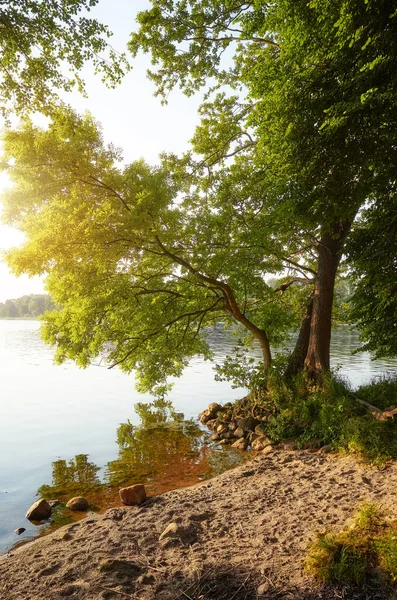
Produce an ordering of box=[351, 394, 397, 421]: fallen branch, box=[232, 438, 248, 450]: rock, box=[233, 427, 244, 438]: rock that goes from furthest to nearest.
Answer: box=[233, 427, 244, 438]: rock < box=[232, 438, 248, 450]: rock < box=[351, 394, 397, 421]: fallen branch

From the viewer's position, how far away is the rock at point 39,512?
754 cm

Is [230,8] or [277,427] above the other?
[230,8]

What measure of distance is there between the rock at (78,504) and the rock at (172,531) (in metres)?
2.95

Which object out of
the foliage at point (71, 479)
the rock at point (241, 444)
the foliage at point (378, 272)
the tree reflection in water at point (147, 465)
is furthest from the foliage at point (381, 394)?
the foliage at point (71, 479)

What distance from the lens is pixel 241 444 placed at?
11.0 metres

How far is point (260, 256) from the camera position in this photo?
1118 cm

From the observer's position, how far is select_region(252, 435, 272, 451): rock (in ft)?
34.2

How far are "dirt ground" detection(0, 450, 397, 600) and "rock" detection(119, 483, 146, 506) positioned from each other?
0.21 meters

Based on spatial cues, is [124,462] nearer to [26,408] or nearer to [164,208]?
[164,208]

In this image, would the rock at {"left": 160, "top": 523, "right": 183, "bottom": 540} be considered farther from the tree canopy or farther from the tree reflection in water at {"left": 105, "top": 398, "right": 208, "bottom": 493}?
the tree canopy

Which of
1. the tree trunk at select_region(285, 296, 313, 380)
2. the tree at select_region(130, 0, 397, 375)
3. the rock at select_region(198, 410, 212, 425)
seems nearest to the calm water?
the rock at select_region(198, 410, 212, 425)

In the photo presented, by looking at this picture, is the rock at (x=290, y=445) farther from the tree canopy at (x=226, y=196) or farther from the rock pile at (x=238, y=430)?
the tree canopy at (x=226, y=196)

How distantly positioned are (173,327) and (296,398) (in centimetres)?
479

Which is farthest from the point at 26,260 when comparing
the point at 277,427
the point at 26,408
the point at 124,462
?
the point at 26,408
